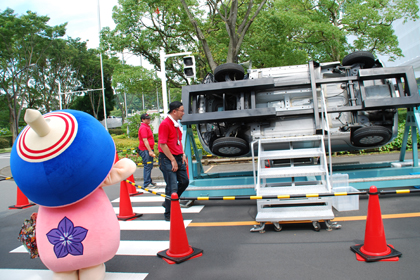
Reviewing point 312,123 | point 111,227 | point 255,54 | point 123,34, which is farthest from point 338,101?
point 123,34

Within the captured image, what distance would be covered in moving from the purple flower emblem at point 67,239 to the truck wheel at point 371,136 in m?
4.84

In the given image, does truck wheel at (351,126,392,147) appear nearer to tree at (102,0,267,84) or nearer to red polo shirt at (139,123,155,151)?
red polo shirt at (139,123,155,151)

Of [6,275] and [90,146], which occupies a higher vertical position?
[90,146]

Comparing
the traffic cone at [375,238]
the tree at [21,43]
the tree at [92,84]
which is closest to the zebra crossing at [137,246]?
the traffic cone at [375,238]

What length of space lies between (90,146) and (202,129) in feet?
12.2

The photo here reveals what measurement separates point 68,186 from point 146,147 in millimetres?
5377

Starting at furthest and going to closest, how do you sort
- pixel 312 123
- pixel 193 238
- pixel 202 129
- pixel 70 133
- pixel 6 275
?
pixel 202 129
pixel 312 123
pixel 193 238
pixel 6 275
pixel 70 133

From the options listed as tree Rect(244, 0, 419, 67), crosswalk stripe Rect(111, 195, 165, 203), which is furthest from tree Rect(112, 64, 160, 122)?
crosswalk stripe Rect(111, 195, 165, 203)

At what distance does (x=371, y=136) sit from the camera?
564 cm

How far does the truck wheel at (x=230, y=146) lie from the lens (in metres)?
5.80

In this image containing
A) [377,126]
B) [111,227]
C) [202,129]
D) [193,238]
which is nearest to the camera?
[111,227]

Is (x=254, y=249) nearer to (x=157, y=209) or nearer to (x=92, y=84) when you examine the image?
(x=157, y=209)

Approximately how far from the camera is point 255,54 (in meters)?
19.0

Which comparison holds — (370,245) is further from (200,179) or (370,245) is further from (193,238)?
(200,179)
